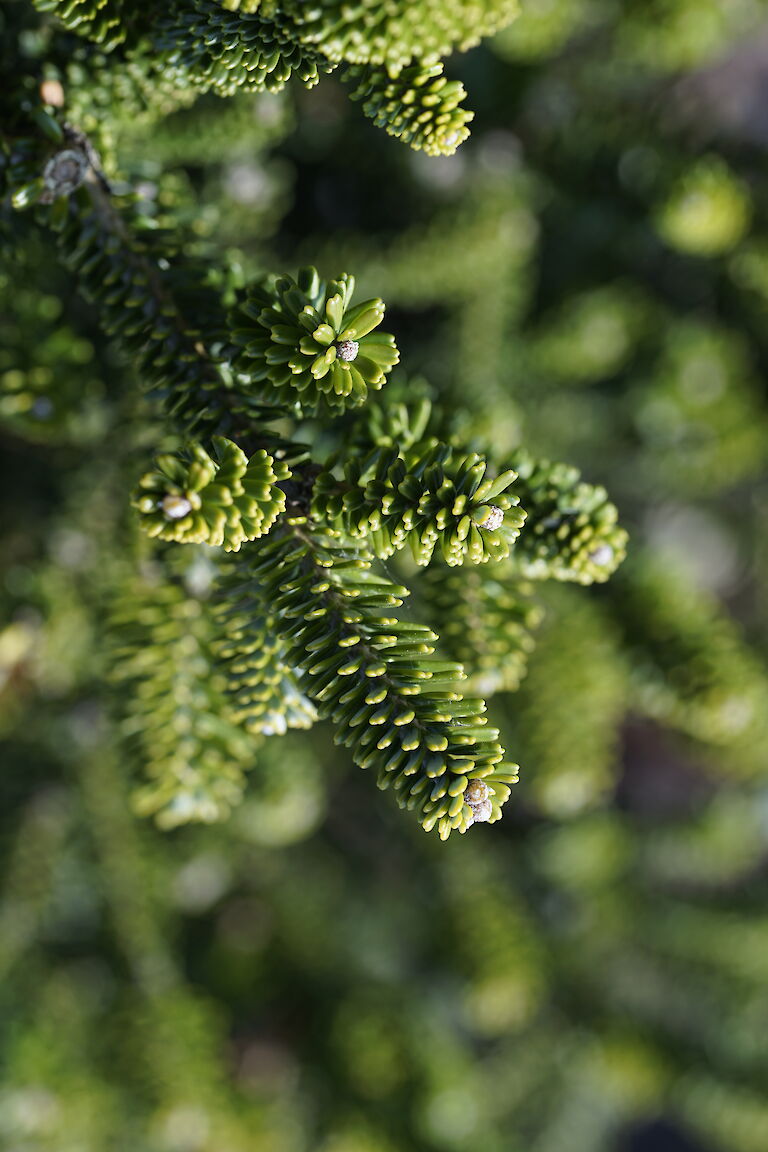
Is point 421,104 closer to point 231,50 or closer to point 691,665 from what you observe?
point 231,50

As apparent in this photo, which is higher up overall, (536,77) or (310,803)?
(536,77)

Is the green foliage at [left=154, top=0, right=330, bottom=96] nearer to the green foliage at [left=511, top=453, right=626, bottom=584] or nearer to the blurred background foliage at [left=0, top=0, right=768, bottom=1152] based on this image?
the blurred background foliage at [left=0, top=0, right=768, bottom=1152]

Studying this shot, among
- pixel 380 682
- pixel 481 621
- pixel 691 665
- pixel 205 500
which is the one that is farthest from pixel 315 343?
pixel 691 665

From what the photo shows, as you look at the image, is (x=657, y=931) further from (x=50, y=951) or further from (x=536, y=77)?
(x=536, y=77)

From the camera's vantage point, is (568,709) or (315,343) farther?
(568,709)

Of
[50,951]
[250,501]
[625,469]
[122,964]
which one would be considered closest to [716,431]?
[625,469]

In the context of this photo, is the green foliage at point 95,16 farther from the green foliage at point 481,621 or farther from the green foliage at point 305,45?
the green foliage at point 481,621

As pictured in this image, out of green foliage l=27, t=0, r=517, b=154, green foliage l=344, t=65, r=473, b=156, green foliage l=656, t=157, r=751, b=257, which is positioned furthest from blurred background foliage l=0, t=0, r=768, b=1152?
green foliage l=344, t=65, r=473, b=156
